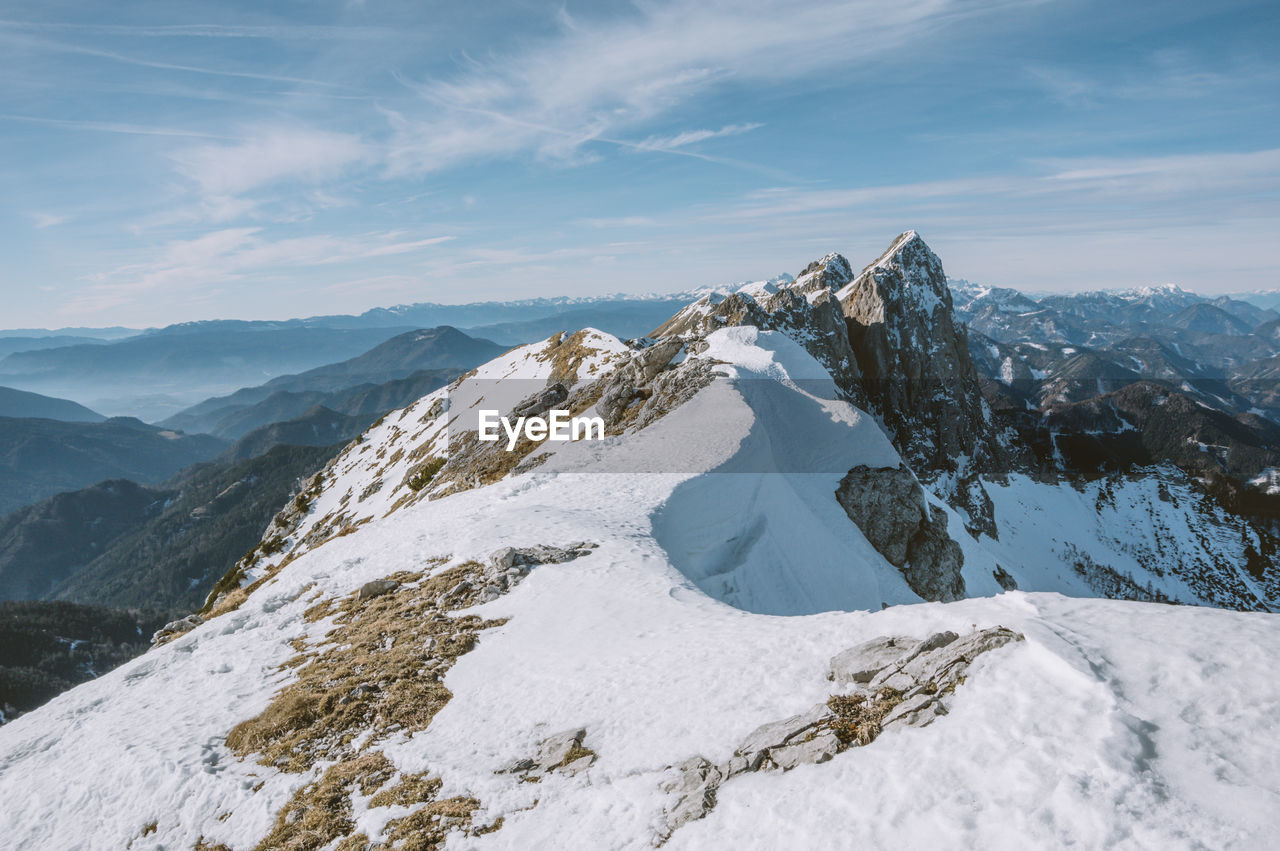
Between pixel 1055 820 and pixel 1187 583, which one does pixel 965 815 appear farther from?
pixel 1187 583

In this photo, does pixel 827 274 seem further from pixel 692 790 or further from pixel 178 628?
pixel 692 790

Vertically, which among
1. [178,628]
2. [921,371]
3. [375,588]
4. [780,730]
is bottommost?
[178,628]

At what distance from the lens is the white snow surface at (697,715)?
7.60 meters

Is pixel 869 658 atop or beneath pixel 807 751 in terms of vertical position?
atop

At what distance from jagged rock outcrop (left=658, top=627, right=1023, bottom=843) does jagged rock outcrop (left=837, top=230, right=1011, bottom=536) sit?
94.5m

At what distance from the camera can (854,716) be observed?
10336 mm

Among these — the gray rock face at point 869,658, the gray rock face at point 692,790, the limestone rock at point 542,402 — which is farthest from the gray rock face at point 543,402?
the gray rock face at point 692,790

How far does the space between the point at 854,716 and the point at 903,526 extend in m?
28.1

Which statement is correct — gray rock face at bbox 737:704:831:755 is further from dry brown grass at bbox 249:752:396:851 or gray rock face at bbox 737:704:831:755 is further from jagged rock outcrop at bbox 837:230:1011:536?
jagged rock outcrop at bbox 837:230:1011:536

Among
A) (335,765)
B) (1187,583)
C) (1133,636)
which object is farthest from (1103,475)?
(335,765)

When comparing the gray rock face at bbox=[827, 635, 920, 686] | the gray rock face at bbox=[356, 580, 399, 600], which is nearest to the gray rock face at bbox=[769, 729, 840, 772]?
the gray rock face at bbox=[827, 635, 920, 686]

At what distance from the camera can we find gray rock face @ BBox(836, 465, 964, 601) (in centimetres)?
3419

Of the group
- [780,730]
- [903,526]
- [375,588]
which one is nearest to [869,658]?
[780,730]

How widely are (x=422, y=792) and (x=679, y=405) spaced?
3030 cm
